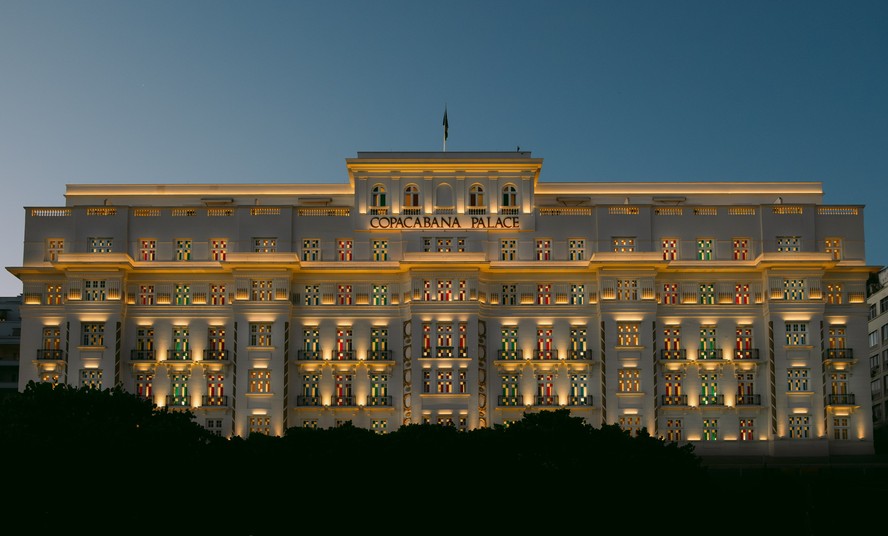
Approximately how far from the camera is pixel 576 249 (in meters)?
97.5

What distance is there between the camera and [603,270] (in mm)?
95500

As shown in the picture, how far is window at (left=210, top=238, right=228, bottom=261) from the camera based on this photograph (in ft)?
321

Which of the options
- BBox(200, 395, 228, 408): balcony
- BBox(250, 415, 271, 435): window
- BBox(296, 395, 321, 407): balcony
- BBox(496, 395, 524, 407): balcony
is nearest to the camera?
BBox(250, 415, 271, 435): window

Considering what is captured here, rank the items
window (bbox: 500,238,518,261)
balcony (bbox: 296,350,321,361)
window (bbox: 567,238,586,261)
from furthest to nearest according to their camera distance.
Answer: window (bbox: 567,238,586,261) < window (bbox: 500,238,518,261) < balcony (bbox: 296,350,321,361)

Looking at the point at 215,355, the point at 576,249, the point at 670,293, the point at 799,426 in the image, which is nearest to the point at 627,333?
the point at 670,293

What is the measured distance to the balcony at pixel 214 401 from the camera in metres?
94.6

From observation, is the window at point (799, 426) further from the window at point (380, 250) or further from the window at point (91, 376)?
the window at point (91, 376)

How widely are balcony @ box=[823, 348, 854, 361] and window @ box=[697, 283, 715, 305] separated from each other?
8.93m

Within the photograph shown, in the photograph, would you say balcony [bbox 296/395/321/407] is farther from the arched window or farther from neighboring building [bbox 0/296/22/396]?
neighboring building [bbox 0/296/22/396]

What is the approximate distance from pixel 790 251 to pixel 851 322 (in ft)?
22.5

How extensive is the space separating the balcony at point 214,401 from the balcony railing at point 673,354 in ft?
104

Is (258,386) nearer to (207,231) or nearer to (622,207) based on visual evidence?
(207,231)

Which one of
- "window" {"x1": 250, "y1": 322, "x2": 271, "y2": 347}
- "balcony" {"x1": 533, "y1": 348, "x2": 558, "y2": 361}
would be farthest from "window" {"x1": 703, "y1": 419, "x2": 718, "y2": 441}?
"window" {"x1": 250, "y1": 322, "x2": 271, "y2": 347}

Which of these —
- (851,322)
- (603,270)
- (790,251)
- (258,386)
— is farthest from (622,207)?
(258,386)
